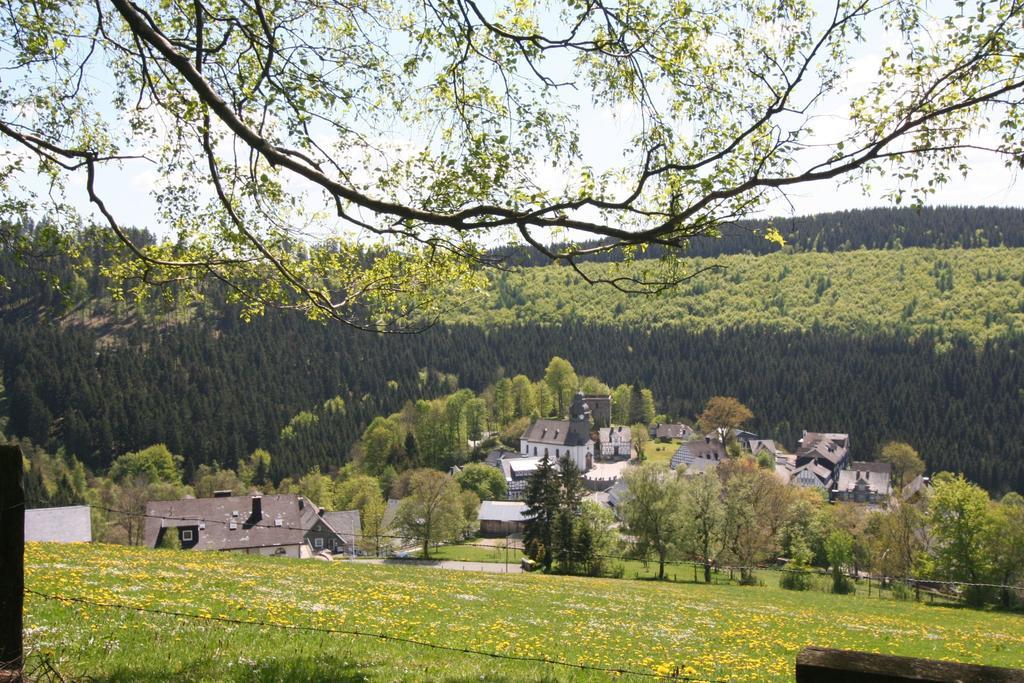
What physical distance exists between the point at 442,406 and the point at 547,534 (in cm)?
8536

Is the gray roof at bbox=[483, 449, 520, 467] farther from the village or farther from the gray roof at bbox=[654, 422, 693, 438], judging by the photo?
the gray roof at bbox=[654, 422, 693, 438]

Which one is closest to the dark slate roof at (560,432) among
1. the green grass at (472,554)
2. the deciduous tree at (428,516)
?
the green grass at (472,554)

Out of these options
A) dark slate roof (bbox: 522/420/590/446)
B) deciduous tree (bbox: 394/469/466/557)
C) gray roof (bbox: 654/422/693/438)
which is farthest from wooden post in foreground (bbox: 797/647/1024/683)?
gray roof (bbox: 654/422/693/438)

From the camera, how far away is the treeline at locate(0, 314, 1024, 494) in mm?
129000

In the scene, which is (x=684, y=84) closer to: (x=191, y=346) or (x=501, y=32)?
(x=501, y=32)

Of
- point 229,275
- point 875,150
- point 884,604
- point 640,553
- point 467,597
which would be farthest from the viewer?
point 640,553

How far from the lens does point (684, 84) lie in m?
8.79

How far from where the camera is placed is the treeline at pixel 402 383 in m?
129

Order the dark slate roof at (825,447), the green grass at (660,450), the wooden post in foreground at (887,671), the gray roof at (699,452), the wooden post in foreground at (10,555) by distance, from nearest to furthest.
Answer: the wooden post in foreground at (887,671), the wooden post in foreground at (10,555), the gray roof at (699,452), the dark slate roof at (825,447), the green grass at (660,450)

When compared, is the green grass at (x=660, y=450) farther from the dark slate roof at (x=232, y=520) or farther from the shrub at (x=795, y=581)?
the shrub at (x=795, y=581)

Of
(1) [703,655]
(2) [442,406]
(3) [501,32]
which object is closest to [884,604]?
(1) [703,655]

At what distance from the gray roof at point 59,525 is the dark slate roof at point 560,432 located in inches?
4079

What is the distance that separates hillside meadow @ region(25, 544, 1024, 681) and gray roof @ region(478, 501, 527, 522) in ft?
209

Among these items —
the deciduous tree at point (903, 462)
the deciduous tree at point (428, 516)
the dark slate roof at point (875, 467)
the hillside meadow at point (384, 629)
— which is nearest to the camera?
the hillside meadow at point (384, 629)
